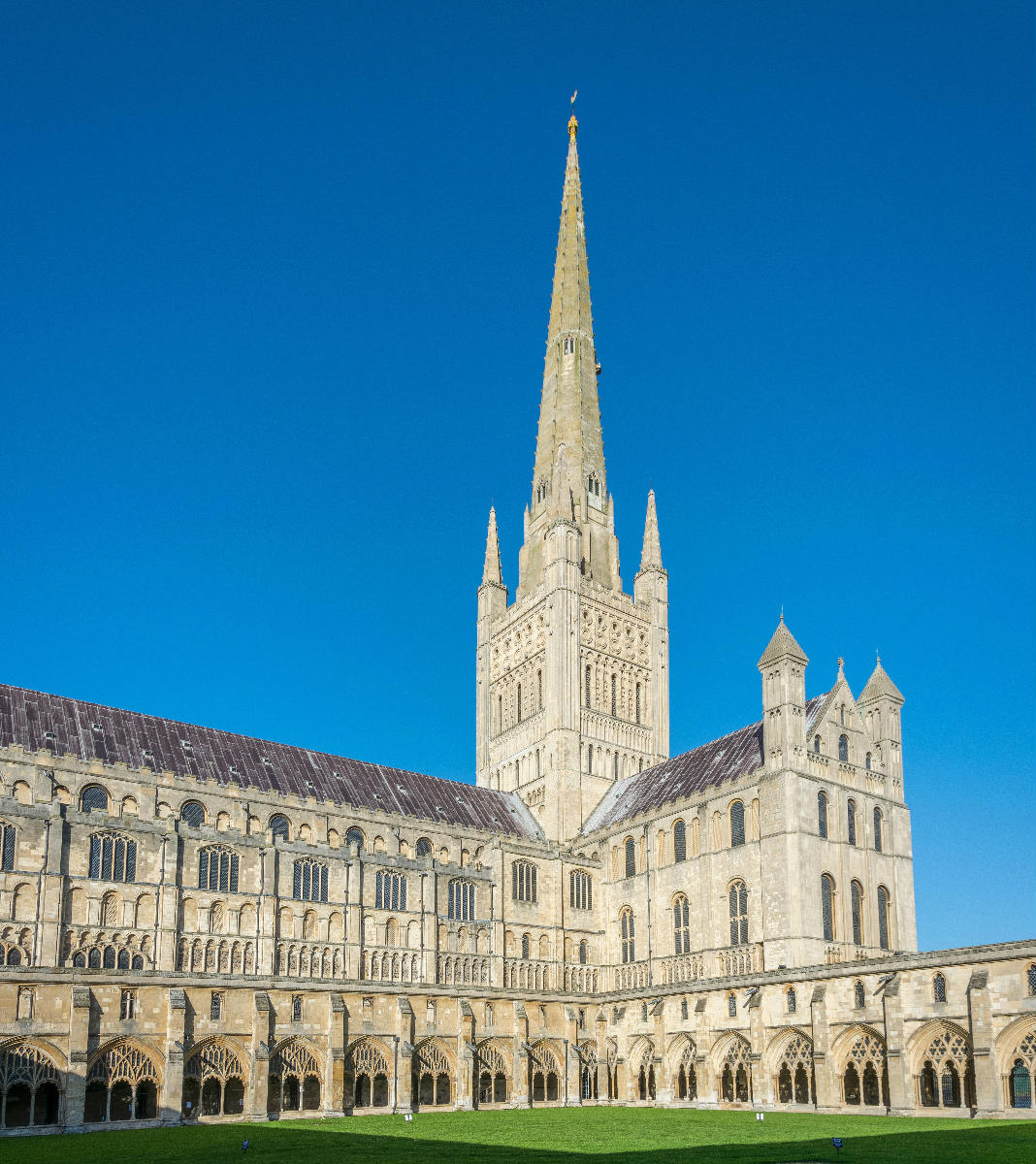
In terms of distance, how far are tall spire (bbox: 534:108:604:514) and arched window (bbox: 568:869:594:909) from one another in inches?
1345

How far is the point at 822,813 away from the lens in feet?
239

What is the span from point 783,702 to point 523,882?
23.0 meters

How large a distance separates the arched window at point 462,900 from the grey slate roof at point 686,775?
40.5ft

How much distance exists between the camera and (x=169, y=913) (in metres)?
65.6

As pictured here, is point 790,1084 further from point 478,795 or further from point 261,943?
point 478,795

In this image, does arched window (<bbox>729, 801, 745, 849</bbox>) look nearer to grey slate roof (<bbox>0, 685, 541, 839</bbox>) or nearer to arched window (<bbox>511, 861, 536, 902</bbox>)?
arched window (<bbox>511, 861, 536, 902</bbox>)

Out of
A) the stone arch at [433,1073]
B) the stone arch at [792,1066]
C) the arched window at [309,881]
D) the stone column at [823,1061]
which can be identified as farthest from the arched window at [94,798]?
the stone column at [823,1061]

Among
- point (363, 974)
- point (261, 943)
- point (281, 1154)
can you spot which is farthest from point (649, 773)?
point (281, 1154)

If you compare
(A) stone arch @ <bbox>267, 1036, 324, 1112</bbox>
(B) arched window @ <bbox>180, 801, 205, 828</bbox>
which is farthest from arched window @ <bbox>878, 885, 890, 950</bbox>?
(B) arched window @ <bbox>180, 801, 205, 828</bbox>

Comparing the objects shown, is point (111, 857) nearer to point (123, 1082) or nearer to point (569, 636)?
point (123, 1082)

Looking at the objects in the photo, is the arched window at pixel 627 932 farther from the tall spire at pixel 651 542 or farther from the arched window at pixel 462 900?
the tall spire at pixel 651 542

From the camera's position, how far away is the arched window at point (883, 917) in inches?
2891

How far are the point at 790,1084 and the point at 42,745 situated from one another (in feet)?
148

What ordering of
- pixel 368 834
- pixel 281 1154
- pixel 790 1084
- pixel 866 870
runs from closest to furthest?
1. pixel 281 1154
2. pixel 790 1084
3. pixel 866 870
4. pixel 368 834
